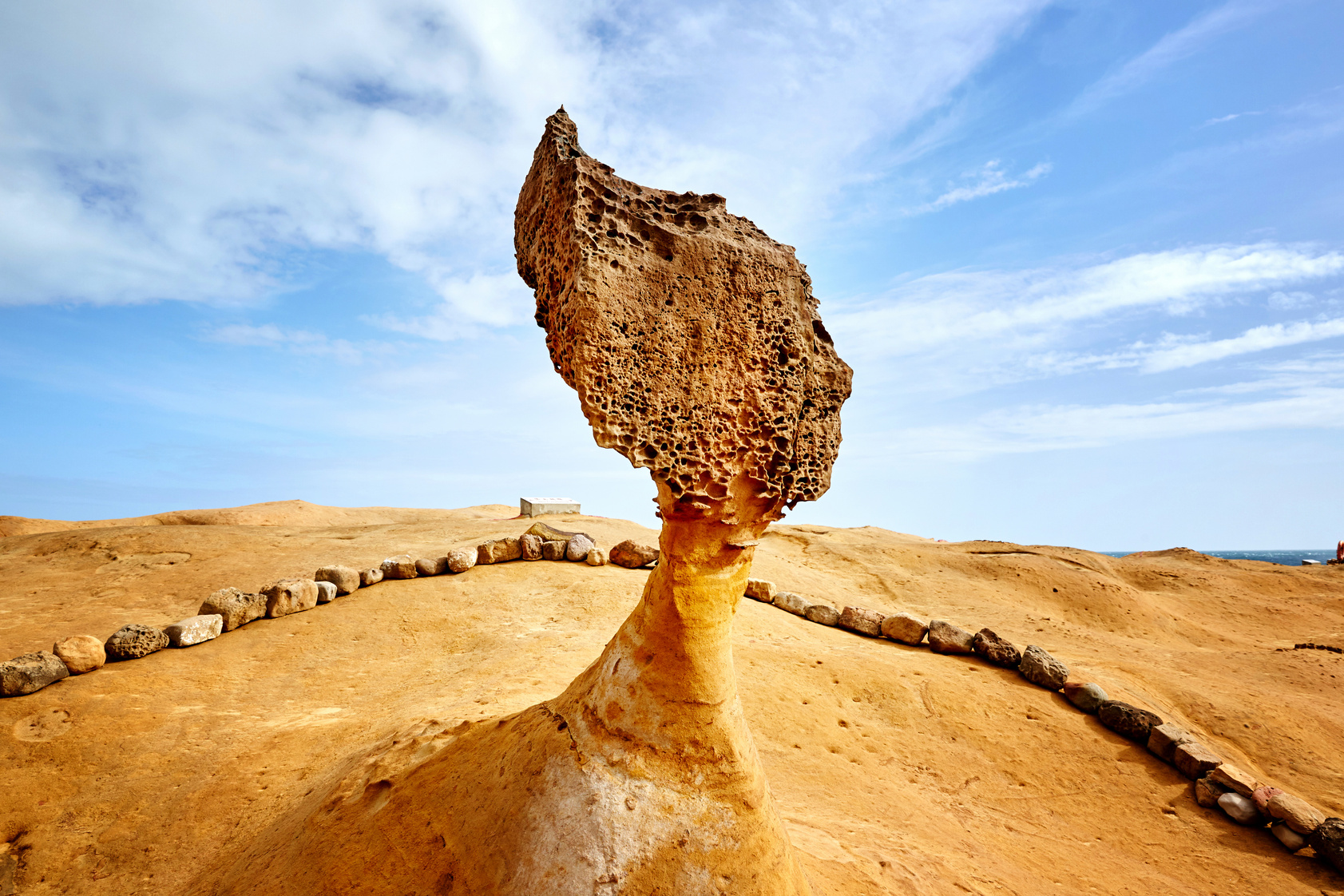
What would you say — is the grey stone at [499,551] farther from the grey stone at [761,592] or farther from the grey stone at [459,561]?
the grey stone at [761,592]

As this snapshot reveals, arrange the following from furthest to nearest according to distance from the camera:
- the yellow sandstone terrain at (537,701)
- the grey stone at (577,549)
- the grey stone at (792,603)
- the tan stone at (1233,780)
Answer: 1. the grey stone at (577,549)
2. the grey stone at (792,603)
3. the tan stone at (1233,780)
4. the yellow sandstone terrain at (537,701)

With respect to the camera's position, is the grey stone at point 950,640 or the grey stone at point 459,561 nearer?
the grey stone at point 950,640

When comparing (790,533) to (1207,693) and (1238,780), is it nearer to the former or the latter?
(1207,693)

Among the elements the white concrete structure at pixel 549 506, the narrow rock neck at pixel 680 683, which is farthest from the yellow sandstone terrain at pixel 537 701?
the white concrete structure at pixel 549 506

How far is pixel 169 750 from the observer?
167 inches

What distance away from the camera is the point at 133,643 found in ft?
17.4

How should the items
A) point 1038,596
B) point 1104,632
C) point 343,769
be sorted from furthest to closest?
point 1038,596, point 1104,632, point 343,769

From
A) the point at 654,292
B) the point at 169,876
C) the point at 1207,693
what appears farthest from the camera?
the point at 1207,693

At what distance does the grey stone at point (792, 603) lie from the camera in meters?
7.91

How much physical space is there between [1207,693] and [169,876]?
28.4ft

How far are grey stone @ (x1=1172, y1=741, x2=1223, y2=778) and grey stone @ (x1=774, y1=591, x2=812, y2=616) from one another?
368 centimetres

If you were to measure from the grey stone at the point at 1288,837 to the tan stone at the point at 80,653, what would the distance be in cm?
880

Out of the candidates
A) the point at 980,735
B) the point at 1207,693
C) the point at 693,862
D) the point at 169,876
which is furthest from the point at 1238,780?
the point at 169,876

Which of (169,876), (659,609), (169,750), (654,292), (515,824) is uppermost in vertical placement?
(654,292)
